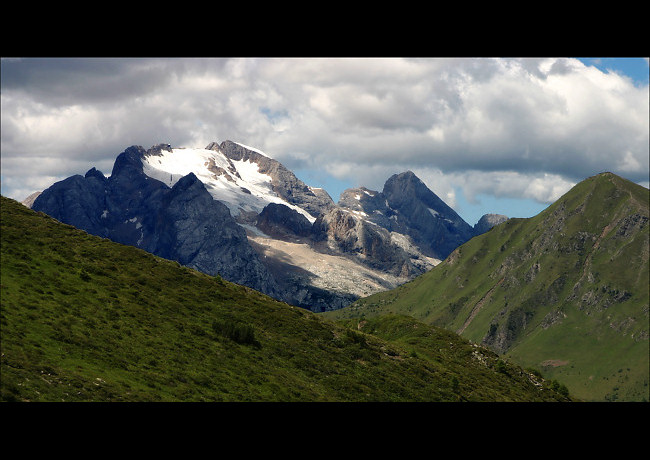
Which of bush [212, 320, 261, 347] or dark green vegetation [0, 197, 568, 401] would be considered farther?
bush [212, 320, 261, 347]

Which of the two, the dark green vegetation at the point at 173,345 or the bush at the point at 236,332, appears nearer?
Result: the dark green vegetation at the point at 173,345

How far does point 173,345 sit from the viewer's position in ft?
198

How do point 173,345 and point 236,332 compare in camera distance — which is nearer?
point 173,345

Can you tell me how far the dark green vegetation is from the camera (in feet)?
147

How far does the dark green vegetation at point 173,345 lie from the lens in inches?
1764

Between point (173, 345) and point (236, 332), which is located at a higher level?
point (236, 332)
